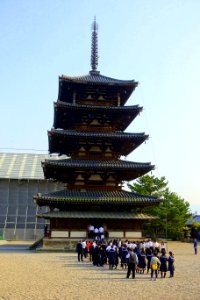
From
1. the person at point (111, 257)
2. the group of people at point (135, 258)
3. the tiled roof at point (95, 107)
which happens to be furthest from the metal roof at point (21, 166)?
the person at point (111, 257)

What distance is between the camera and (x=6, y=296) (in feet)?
41.8

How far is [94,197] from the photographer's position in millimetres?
31344

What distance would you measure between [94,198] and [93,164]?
10.6 feet

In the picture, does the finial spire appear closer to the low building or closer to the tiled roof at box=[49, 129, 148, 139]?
the tiled roof at box=[49, 129, 148, 139]

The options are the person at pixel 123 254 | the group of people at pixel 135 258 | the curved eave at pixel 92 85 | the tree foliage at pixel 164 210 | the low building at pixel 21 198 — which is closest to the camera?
the group of people at pixel 135 258

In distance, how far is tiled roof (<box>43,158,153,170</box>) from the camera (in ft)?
104

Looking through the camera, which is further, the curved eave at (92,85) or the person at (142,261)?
the curved eave at (92,85)

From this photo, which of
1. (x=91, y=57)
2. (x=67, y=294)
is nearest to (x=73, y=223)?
(x=67, y=294)

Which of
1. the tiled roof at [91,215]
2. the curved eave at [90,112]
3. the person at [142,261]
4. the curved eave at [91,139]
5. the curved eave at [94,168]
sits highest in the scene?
the curved eave at [90,112]

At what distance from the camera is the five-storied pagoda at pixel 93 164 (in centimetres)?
3123

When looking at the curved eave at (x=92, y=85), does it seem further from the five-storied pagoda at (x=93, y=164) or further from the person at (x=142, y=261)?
the person at (x=142, y=261)

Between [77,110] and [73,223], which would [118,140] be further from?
[73,223]

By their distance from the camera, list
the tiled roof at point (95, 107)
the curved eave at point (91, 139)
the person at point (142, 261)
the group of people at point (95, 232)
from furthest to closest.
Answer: the tiled roof at point (95, 107) < the curved eave at point (91, 139) < the group of people at point (95, 232) < the person at point (142, 261)

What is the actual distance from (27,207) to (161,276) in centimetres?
4921
